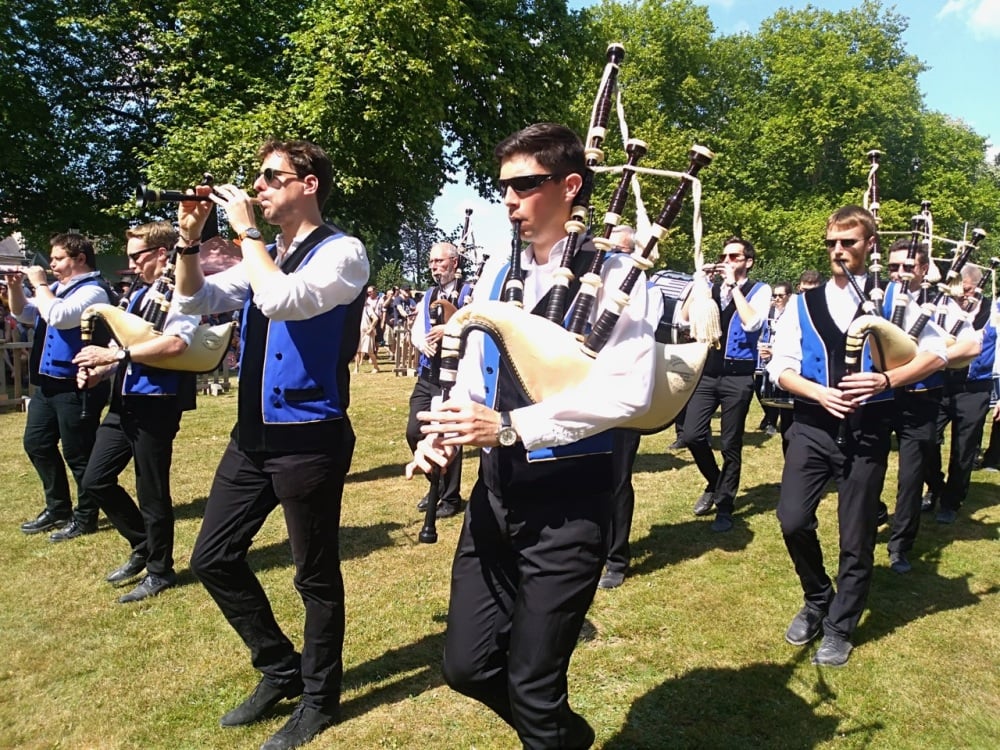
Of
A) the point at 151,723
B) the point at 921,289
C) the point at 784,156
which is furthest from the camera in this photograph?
the point at 784,156

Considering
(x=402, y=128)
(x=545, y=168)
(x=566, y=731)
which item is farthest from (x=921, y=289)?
(x=402, y=128)

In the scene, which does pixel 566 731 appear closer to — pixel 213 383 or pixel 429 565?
pixel 429 565

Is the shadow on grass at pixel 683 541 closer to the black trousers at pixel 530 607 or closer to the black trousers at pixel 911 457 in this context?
the black trousers at pixel 911 457

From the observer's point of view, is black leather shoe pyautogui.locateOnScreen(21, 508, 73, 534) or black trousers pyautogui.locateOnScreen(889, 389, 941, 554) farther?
black leather shoe pyautogui.locateOnScreen(21, 508, 73, 534)

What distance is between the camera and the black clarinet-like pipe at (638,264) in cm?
231

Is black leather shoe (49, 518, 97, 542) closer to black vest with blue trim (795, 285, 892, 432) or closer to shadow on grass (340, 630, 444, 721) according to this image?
shadow on grass (340, 630, 444, 721)

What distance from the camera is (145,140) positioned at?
2175 centimetres

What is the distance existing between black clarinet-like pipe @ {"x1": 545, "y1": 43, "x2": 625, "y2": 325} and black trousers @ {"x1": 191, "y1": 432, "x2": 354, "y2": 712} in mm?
1483

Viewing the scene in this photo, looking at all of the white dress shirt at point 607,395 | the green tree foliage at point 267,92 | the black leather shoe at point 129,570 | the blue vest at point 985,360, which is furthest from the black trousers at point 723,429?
the green tree foliage at point 267,92

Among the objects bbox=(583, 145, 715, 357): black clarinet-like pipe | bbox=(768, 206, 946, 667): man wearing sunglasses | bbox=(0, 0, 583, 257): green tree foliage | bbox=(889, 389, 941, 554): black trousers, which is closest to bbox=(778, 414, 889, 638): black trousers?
bbox=(768, 206, 946, 667): man wearing sunglasses

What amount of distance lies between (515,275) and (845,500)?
268 cm

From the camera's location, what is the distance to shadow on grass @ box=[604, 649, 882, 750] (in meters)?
3.41

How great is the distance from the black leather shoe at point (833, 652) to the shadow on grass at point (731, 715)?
4.1 inches

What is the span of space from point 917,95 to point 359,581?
135 ft
